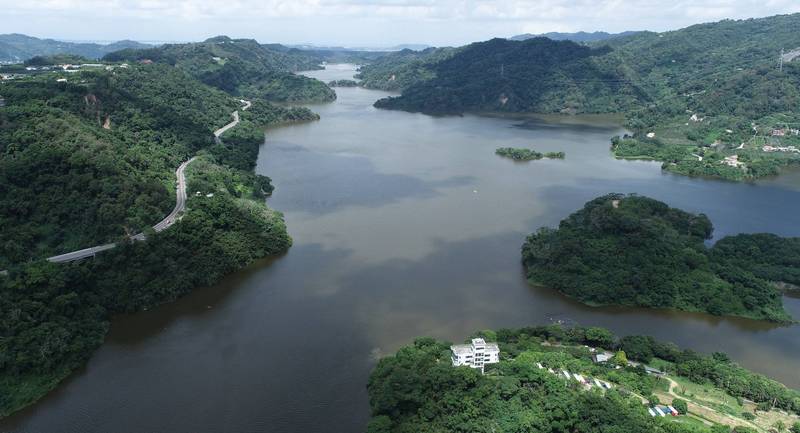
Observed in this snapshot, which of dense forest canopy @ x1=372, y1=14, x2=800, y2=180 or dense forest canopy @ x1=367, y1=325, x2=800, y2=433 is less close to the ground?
dense forest canopy @ x1=372, y1=14, x2=800, y2=180

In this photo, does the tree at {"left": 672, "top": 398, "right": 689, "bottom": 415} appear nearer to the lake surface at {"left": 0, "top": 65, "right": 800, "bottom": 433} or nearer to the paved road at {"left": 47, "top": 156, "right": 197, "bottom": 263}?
the lake surface at {"left": 0, "top": 65, "right": 800, "bottom": 433}

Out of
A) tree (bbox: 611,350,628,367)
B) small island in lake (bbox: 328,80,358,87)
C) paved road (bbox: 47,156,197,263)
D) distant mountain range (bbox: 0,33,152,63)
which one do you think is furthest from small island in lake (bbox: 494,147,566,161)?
distant mountain range (bbox: 0,33,152,63)

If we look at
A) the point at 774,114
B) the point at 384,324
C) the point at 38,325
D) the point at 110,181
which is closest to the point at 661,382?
the point at 384,324

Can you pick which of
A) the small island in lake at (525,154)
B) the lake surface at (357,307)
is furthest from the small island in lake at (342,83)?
the lake surface at (357,307)

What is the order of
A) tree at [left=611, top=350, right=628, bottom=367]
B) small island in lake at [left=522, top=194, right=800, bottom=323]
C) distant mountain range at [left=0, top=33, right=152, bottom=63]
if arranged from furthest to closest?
1. distant mountain range at [left=0, top=33, right=152, bottom=63]
2. small island in lake at [left=522, top=194, right=800, bottom=323]
3. tree at [left=611, top=350, right=628, bottom=367]

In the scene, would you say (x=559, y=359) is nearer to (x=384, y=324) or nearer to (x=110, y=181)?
(x=384, y=324)

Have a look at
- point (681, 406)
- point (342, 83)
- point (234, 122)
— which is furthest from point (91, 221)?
point (342, 83)
